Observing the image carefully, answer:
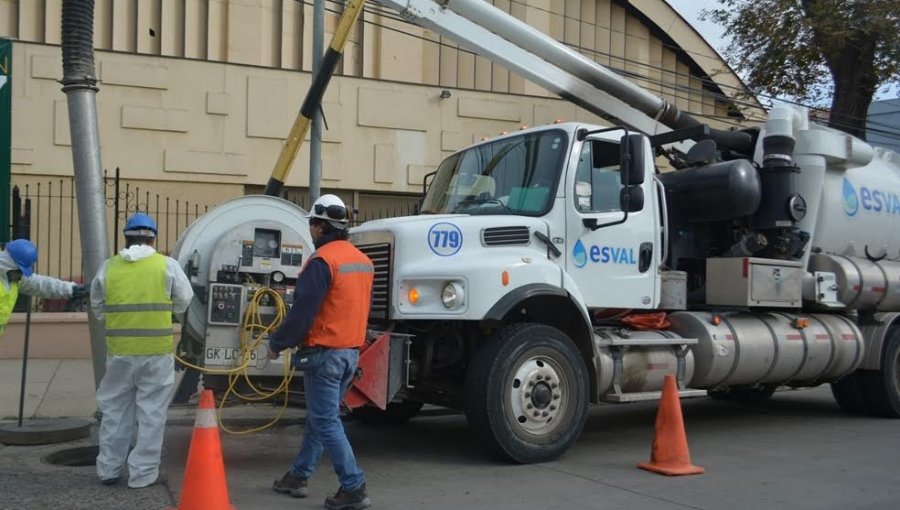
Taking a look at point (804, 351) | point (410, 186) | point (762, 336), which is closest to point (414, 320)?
point (762, 336)

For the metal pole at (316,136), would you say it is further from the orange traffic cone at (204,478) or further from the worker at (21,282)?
the orange traffic cone at (204,478)

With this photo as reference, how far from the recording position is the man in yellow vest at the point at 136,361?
593 cm

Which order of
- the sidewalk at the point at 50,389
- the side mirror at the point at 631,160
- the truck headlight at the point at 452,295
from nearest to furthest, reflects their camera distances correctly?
the truck headlight at the point at 452,295
the side mirror at the point at 631,160
the sidewalk at the point at 50,389

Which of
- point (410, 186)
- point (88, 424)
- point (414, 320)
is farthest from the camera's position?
point (410, 186)

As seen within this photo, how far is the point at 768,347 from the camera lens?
8.69m

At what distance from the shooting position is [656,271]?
8102 mm

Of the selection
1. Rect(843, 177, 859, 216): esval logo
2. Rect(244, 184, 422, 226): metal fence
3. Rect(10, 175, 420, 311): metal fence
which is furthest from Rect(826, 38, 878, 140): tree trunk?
Rect(843, 177, 859, 216): esval logo

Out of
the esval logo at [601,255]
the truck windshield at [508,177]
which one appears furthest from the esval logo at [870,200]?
the truck windshield at [508,177]

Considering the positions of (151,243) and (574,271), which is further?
(574,271)

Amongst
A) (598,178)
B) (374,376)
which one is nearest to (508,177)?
(598,178)

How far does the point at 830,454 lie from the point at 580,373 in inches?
97.1

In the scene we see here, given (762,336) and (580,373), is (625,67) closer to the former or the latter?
(762,336)

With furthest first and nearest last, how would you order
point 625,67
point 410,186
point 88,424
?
point 625,67
point 410,186
point 88,424

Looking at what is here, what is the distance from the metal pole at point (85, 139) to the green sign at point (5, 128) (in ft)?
11.9
